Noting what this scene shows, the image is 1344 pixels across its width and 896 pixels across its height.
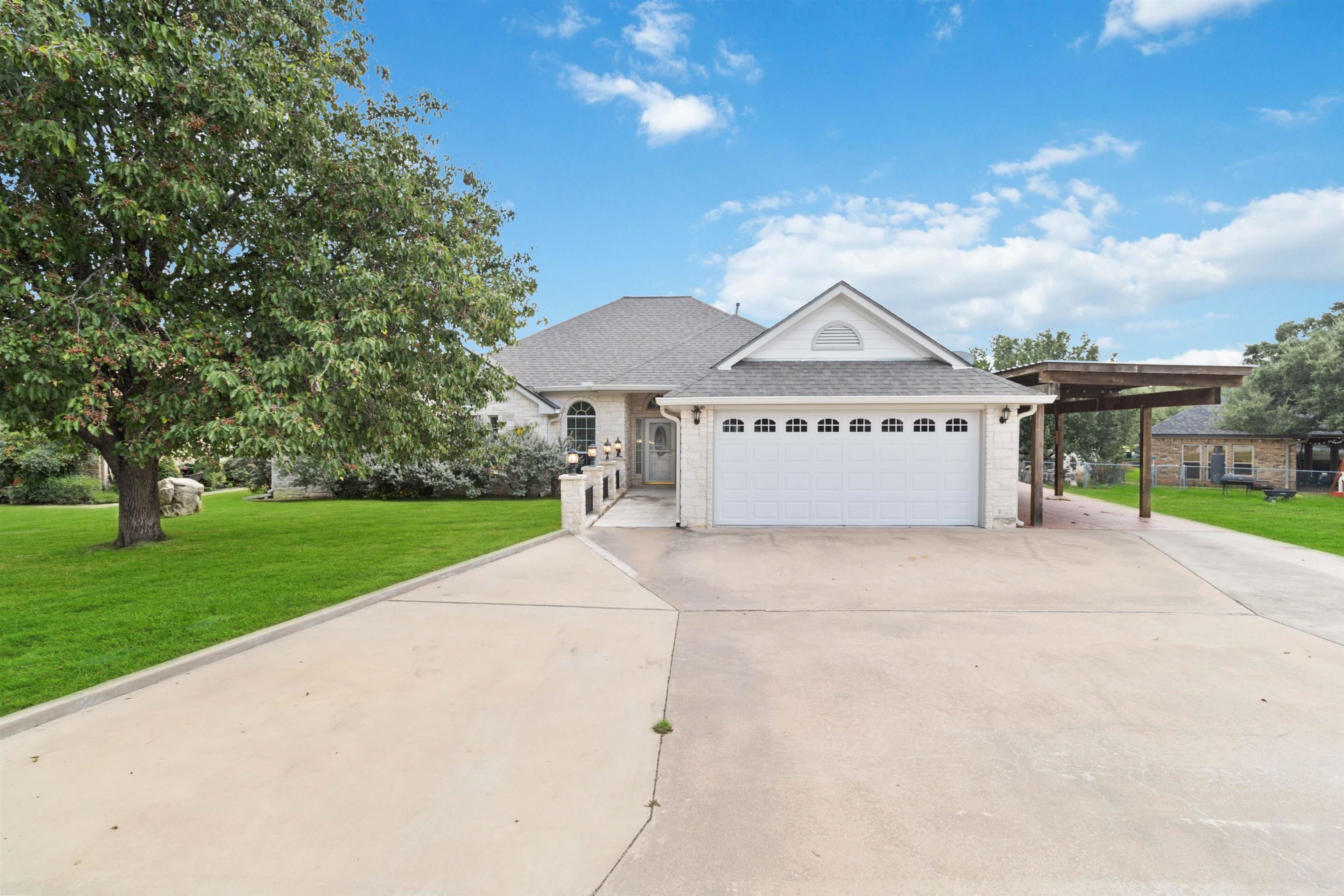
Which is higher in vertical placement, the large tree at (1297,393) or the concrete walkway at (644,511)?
the large tree at (1297,393)

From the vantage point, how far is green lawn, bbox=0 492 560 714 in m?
5.32

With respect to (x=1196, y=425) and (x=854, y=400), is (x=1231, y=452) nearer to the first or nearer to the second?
(x=1196, y=425)

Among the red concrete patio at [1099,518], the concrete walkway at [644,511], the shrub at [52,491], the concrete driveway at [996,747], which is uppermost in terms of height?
the shrub at [52,491]

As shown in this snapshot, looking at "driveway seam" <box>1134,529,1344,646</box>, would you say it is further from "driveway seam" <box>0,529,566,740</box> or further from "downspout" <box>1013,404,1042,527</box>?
"driveway seam" <box>0,529,566,740</box>

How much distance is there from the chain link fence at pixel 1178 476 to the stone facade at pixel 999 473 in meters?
7.86

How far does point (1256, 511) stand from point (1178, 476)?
1339 cm

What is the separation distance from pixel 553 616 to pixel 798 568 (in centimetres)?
408

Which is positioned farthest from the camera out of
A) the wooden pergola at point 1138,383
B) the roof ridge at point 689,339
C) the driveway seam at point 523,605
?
the roof ridge at point 689,339

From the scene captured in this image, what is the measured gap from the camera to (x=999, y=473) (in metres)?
12.6

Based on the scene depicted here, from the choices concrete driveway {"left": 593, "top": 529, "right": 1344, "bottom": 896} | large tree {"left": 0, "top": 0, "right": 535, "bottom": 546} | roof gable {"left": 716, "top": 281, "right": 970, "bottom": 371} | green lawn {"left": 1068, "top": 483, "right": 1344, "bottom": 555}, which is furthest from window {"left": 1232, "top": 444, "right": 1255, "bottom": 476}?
large tree {"left": 0, "top": 0, "right": 535, "bottom": 546}

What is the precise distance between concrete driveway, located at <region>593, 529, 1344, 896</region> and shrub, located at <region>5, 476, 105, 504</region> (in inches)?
923

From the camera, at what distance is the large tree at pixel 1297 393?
2558cm

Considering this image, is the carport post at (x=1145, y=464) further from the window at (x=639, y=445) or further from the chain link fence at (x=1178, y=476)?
the window at (x=639, y=445)

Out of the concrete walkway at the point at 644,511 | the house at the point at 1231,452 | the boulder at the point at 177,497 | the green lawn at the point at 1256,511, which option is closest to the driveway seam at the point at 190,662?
the concrete walkway at the point at 644,511
